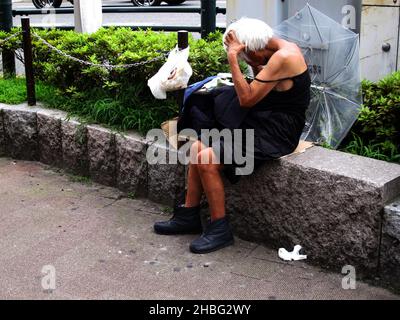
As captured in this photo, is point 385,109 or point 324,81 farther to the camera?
point 324,81

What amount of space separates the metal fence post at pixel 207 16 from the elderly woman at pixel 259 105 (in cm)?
296

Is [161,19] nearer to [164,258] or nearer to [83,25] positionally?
[83,25]

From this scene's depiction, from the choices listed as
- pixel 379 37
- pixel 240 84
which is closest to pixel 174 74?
pixel 240 84

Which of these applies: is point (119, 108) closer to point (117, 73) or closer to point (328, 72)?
point (117, 73)

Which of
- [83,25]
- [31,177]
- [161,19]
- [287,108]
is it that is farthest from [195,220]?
[161,19]

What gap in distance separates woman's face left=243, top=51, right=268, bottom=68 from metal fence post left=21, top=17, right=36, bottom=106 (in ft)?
8.38

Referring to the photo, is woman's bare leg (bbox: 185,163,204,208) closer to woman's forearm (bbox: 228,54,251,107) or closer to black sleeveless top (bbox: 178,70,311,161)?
black sleeveless top (bbox: 178,70,311,161)

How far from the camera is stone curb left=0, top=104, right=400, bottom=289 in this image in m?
3.68

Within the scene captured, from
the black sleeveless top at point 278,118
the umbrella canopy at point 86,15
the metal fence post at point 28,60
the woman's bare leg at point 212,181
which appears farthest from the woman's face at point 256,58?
the umbrella canopy at point 86,15

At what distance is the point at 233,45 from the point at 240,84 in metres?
0.29

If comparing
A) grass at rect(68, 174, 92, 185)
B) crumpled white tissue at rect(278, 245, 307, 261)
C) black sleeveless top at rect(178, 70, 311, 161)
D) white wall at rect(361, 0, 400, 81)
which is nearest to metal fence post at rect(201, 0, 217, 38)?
white wall at rect(361, 0, 400, 81)

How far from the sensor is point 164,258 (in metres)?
4.12

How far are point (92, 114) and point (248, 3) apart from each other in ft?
5.79

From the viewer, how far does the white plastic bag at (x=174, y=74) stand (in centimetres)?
454
